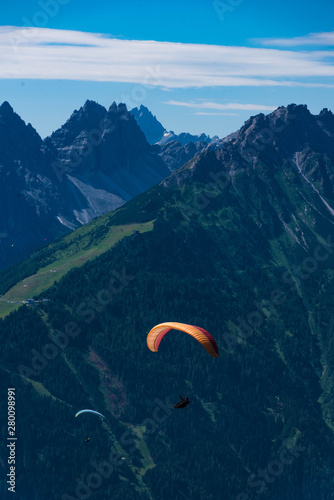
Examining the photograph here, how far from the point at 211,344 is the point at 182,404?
32.6 ft

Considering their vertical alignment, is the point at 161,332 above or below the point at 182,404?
above

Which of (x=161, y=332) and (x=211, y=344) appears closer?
(x=211, y=344)

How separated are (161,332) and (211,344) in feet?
59.8

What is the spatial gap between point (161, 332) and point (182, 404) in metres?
21.8

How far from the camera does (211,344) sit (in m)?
102

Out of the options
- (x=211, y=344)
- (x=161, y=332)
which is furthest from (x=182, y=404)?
(x=161, y=332)

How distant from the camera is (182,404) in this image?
325 ft

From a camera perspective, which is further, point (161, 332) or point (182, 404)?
point (161, 332)

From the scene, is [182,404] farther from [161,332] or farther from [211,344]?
[161,332]

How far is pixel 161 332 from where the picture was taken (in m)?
119
